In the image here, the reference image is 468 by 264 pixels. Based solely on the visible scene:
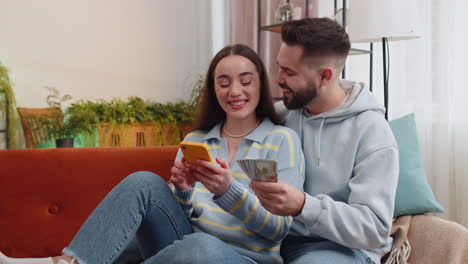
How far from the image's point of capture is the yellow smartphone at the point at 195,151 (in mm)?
1195

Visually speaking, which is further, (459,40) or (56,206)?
(459,40)

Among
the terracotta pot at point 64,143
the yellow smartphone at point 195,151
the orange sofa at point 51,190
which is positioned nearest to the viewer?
the yellow smartphone at point 195,151

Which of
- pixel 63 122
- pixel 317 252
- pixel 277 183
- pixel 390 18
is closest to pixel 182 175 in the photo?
pixel 277 183

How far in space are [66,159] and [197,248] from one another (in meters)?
0.83

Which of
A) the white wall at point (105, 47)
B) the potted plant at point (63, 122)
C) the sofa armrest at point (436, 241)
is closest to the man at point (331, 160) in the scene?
the sofa armrest at point (436, 241)

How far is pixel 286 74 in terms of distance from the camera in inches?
62.3

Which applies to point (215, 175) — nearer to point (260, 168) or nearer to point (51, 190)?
point (260, 168)

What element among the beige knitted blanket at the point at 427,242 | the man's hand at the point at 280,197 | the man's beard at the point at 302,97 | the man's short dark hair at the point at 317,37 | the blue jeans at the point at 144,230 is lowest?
the beige knitted blanket at the point at 427,242

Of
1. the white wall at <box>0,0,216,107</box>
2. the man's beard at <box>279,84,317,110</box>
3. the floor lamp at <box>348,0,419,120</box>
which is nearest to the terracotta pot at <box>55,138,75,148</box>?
the white wall at <box>0,0,216,107</box>

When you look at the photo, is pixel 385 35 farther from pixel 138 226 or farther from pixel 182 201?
pixel 138 226

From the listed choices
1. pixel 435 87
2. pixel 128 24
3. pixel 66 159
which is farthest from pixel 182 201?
pixel 128 24

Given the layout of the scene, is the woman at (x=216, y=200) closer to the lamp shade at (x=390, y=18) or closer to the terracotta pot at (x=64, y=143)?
the lamp shade at (x=390, y=18)

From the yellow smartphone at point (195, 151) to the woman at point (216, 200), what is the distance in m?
0.03

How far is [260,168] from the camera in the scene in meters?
1.11
